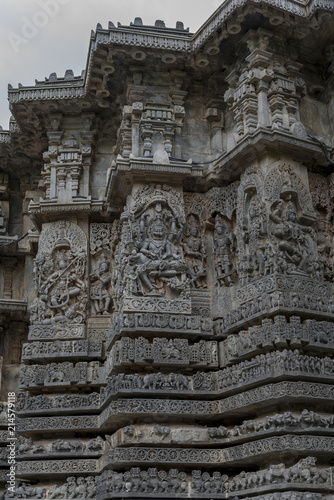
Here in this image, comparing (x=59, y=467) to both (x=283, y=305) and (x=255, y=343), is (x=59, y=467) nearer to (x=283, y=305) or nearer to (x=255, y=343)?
(x=255, y=343)

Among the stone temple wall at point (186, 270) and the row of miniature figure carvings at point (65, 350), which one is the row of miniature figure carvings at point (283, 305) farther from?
the row of miniature figure carvings at point (65, 350)

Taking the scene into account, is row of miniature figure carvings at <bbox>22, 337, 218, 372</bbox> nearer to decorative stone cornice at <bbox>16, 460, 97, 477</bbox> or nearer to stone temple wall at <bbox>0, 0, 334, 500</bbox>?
stone temple wall at <bbox>0, 0, 334, 500</bbox>

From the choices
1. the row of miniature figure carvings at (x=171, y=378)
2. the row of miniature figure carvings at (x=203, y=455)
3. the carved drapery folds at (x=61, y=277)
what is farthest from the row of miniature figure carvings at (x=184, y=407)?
the carved drapery folds at (x=61, y=277)

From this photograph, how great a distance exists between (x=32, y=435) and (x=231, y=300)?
4.74 metres

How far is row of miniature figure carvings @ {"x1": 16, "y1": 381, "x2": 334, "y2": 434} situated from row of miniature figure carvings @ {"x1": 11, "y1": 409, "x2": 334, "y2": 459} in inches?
7.9

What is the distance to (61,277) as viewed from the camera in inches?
555

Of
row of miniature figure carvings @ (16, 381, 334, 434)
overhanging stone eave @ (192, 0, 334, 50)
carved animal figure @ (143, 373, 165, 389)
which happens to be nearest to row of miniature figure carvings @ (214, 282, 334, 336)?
row of miniature figure carvings @ (16, 381, 334, 434)

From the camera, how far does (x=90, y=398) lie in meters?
13.1

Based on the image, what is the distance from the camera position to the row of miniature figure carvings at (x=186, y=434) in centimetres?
1007

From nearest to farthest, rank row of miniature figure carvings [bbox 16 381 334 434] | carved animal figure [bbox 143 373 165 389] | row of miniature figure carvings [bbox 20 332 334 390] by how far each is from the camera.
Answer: row of miniature figure carvings [bbox 16 381 334 434]
row of miniature figure carvings [bbox 20 332 334 390]
carved animal figure [bbox 143 373 165 389]

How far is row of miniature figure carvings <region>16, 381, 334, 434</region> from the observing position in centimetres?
1021

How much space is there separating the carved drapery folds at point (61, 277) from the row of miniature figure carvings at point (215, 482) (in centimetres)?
350

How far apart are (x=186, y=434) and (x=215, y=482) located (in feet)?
2.82

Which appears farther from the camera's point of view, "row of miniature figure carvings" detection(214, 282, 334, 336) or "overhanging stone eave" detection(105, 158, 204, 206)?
"overhanging stone eave" detection(105, 158, 204, 206)
